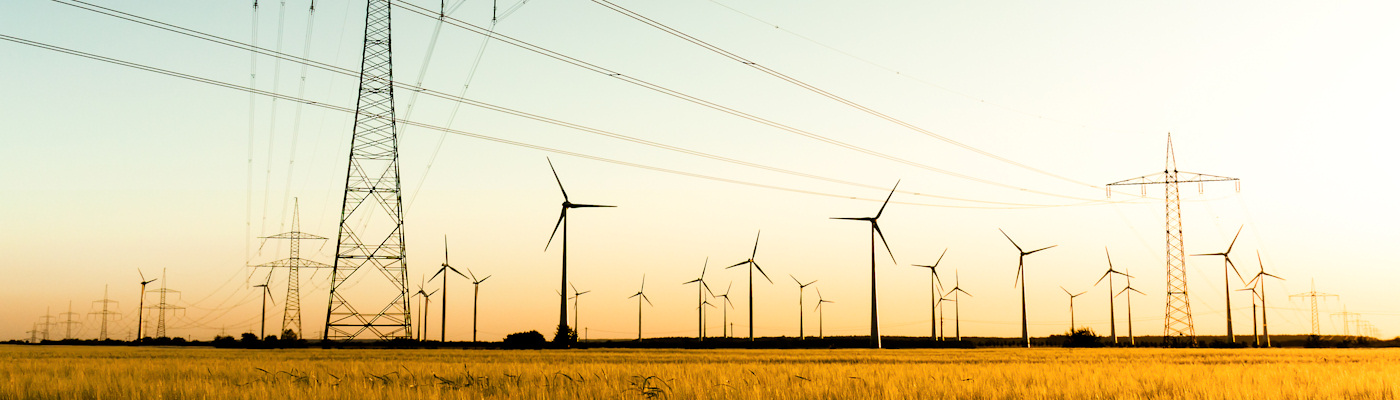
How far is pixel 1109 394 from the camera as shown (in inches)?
1204

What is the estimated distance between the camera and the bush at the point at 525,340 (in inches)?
4599

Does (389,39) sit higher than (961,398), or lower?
higher

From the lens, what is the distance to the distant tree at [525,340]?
11686 centimetres

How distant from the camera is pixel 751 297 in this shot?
147375mm

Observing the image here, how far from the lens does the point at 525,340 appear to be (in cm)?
12050

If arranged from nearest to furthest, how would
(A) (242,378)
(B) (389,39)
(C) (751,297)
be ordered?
(A) (242,378), (B) (389,39), (C) (751,297)

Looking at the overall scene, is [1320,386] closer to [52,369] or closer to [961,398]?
[961,398]

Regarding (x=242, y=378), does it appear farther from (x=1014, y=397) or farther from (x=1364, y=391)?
(x=1364, y=391)

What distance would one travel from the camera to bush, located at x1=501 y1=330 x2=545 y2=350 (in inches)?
4599

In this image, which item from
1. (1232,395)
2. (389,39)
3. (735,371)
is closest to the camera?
(1232,395)

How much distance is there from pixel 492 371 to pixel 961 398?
71.7ft

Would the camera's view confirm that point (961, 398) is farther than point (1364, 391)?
Answer: No

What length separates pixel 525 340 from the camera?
395 ft

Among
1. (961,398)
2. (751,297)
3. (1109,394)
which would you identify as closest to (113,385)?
(961,398)
